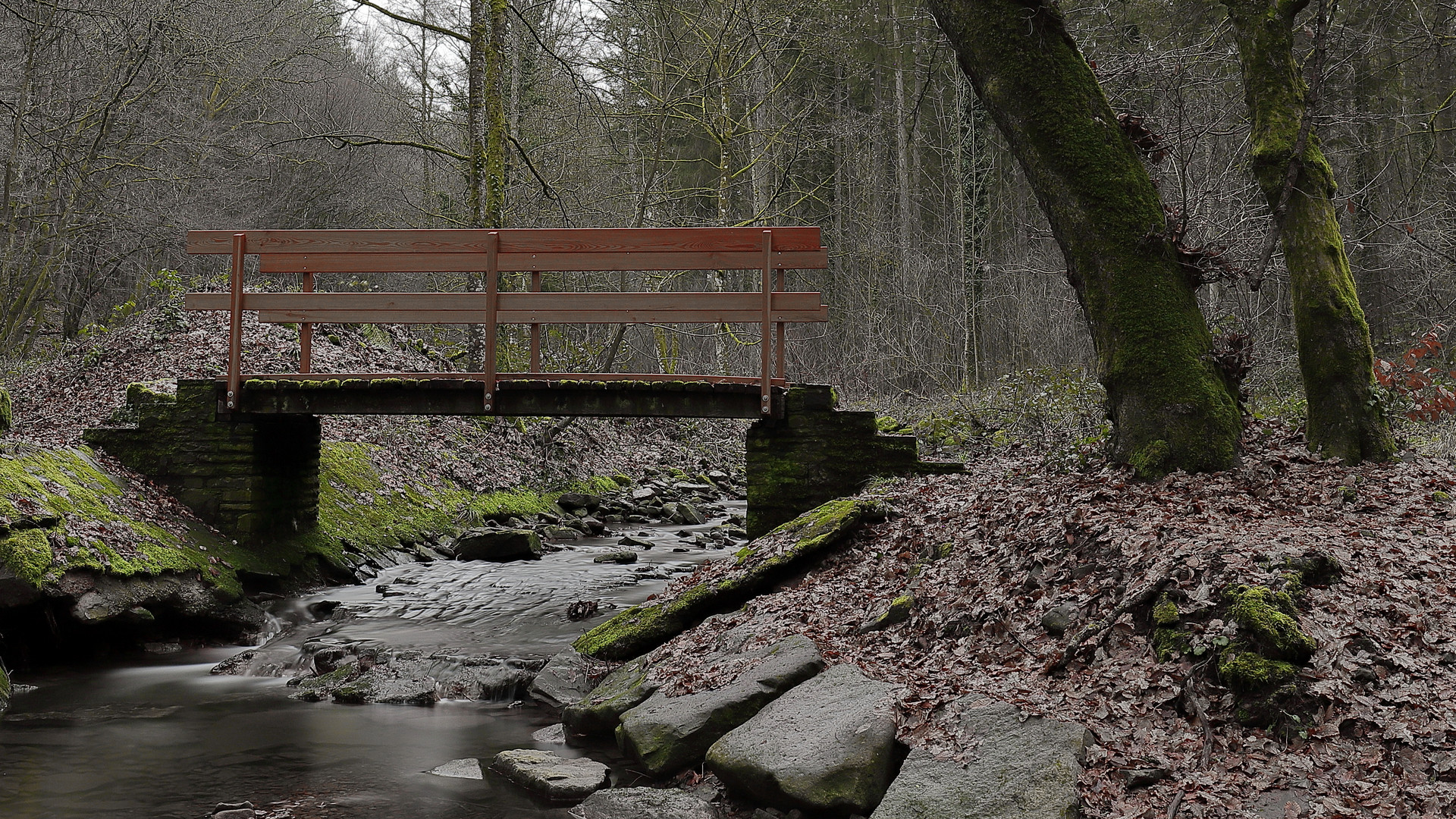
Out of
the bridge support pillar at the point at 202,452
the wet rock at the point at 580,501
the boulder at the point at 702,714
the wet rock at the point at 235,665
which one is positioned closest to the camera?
the boulder at the point at 702,714

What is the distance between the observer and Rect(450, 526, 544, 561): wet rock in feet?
40.0

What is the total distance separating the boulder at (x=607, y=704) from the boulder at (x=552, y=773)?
16.6 inches

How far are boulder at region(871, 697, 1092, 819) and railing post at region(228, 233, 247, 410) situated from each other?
786cm

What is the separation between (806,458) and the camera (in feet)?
31.0

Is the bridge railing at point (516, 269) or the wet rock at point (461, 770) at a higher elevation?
the bridge railing at point (516, 269)

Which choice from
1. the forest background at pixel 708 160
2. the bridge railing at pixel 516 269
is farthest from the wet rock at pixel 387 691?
the forest background at pixel 708 160

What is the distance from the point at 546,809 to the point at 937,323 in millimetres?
15020

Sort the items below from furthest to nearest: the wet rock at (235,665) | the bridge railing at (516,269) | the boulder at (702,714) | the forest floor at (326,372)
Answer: the forest floor at (326,372), the bridge railing at (516,269), the wet rock at (235,665), the boulder at (702,714)

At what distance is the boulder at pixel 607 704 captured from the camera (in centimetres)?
627

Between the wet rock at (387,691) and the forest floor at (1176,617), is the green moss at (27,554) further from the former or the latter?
the wet rock at (387,691)

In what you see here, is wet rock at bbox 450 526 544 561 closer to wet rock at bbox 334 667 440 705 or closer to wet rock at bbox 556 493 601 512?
wet rock at bbox 556 493 601 512

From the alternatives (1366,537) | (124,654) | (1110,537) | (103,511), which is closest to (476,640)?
(124,654)

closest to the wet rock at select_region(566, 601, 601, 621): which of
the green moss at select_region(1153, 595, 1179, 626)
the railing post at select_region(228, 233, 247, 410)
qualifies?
the railing post at select_region(228, 233, 247, 410)

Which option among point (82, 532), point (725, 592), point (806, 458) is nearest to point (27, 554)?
point (82, 532)
